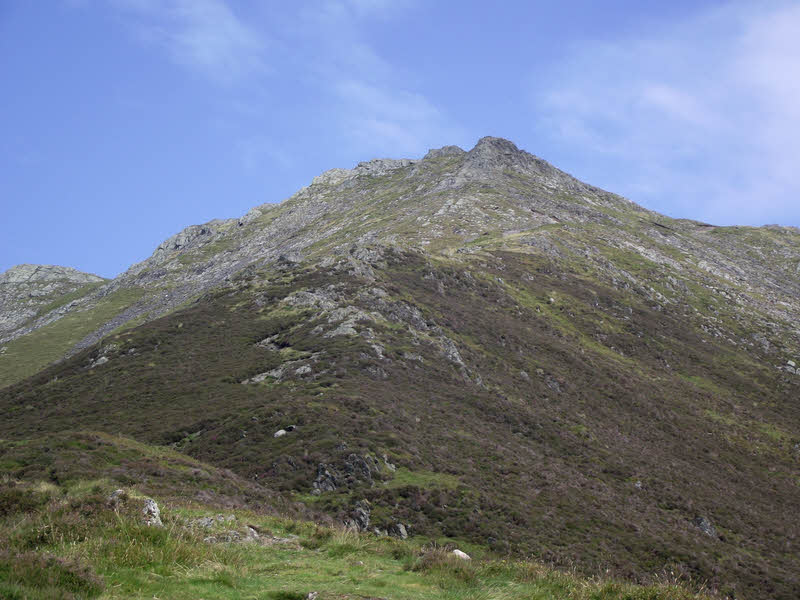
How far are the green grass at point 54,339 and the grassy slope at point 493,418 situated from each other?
166ft

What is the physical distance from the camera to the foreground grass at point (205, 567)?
320 inches

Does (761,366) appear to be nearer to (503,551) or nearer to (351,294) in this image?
(351,294)

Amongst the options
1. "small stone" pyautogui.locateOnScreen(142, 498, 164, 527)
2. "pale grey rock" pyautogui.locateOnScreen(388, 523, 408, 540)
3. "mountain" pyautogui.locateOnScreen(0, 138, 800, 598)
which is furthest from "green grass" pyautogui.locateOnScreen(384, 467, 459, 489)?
"small stone" pyautogui.locateOnScreen(142, 498, 164, 527)

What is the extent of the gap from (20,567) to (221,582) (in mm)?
3382

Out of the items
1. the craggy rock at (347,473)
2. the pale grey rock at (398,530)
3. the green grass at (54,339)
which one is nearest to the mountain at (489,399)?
the craggy rock at (347,473)

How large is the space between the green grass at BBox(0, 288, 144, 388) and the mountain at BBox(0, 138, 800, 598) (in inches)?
42.6

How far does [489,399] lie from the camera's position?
167 feet

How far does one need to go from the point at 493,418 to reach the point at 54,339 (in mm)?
119323

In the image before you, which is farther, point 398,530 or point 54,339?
point 54,339

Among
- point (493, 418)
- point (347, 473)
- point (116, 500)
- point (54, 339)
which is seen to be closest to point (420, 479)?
point (347, 473)

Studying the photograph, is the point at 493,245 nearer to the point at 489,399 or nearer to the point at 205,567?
the point at 489,399

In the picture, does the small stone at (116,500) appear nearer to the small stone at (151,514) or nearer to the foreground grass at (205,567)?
the foreground grass at (205,567)

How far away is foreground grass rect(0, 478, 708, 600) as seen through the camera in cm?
812

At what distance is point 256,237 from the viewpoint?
18825cm
